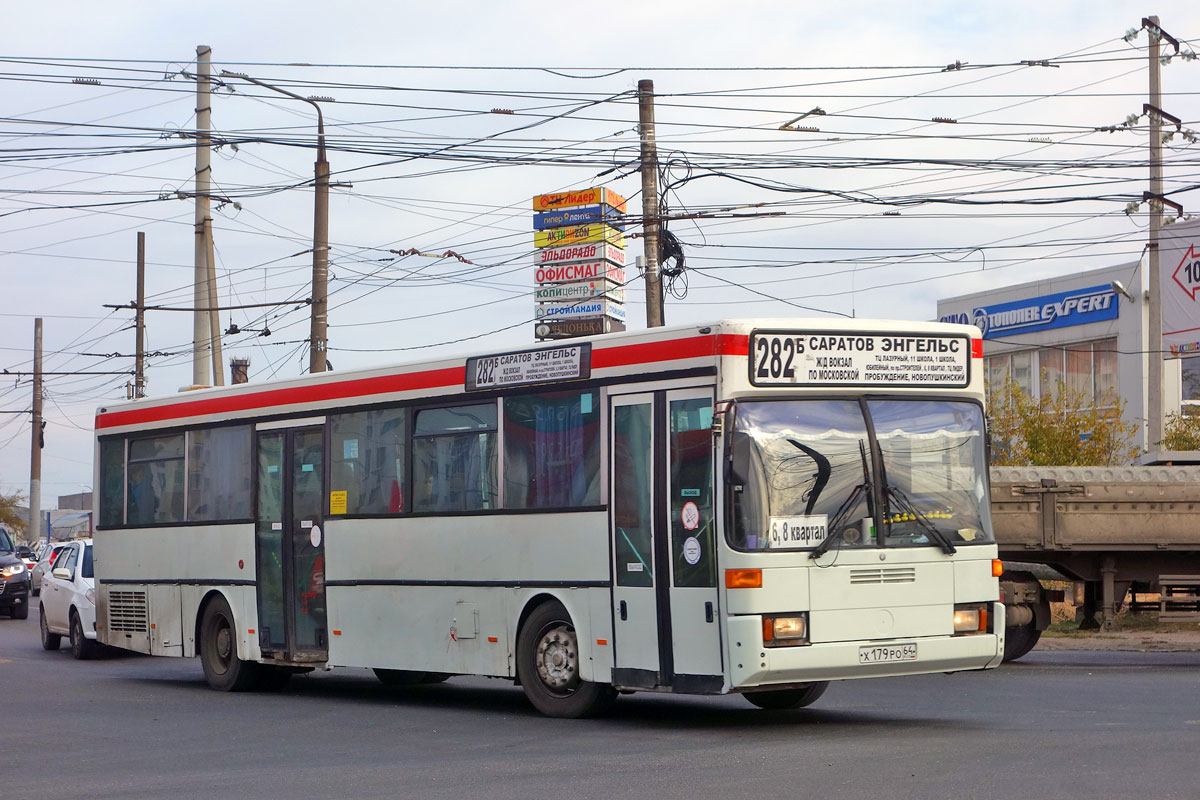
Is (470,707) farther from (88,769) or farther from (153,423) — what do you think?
(153,423)

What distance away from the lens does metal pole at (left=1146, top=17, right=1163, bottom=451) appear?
102 ft

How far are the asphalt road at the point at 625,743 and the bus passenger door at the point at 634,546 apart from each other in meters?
0.54

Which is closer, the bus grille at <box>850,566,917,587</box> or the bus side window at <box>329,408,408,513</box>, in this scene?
the bus grille at <box>850,566,917,587</box>

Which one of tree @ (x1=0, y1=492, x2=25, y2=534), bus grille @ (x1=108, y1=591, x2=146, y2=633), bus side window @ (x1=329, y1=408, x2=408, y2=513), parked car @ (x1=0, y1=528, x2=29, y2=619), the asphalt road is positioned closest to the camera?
the asphalt road

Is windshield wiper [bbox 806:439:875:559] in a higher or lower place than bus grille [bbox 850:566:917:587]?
higher

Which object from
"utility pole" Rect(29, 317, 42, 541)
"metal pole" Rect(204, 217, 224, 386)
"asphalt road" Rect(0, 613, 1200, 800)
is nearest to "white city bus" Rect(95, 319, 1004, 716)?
"asphalt road" Rect(0, 613, 1200, 800)

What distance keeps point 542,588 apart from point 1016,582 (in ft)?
24.8

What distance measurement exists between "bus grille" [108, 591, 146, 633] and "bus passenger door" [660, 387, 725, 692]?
8263mm

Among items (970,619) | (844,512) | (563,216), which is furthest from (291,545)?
(563,216)

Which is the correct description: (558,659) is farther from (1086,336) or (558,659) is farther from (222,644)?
(1086,336)

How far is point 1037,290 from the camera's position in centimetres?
5088

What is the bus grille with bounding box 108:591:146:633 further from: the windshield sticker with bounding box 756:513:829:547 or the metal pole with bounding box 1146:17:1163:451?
the metal pole with bounding box 1146:17:1163:451

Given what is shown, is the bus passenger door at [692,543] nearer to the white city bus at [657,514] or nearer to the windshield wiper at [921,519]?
the white city bus at [657,514]

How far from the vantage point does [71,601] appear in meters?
22.3
